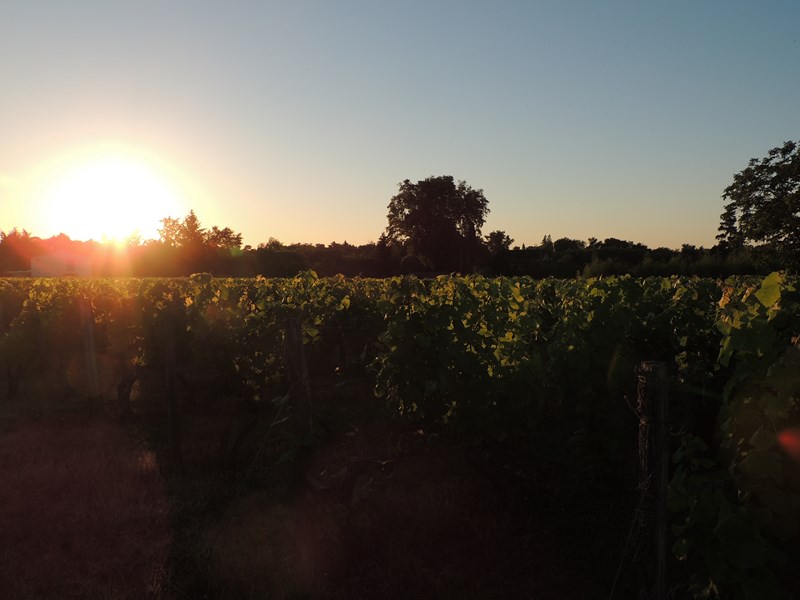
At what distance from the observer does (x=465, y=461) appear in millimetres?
5859

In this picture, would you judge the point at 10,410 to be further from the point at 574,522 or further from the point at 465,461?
the point at 574,522

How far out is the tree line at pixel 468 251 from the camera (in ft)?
124

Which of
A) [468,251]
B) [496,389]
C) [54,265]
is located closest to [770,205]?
[468,251]

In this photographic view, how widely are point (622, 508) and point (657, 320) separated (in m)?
2.10

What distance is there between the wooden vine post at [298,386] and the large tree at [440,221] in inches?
2032

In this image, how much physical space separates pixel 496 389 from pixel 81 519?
12.7ft

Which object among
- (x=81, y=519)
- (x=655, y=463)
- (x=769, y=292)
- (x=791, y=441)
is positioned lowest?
(x=81, y=519)

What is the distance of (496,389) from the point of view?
5.99m

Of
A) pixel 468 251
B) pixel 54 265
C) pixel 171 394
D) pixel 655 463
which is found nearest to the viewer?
pixel 655 463

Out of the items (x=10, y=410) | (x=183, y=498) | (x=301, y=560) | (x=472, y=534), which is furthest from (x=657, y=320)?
(x=10, y=410)

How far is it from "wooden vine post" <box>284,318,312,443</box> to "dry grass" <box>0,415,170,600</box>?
1.38 metres

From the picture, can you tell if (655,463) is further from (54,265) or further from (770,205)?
(54,265)

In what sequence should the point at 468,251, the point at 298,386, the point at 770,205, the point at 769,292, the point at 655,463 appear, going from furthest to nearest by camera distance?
the point at 468,251 → the point at 770,205 → the point at 298,386 → the point at 769,292 → the point at 655,463

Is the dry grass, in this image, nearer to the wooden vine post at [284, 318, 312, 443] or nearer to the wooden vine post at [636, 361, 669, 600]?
the wooden vine post at [284, 318, 312, 443]
